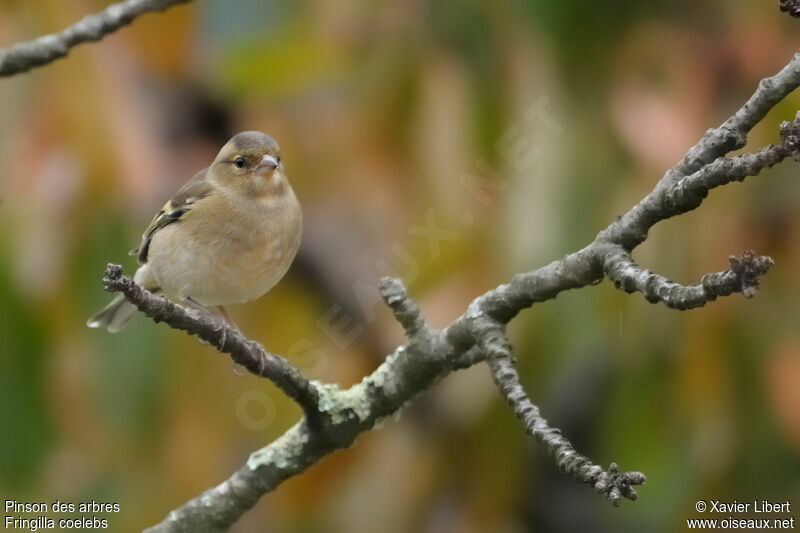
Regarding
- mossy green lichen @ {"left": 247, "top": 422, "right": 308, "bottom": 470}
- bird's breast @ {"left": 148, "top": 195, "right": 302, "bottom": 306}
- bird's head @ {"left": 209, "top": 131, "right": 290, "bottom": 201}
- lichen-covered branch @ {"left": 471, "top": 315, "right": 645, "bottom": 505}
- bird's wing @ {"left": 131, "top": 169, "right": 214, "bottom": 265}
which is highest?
bird's wing @ {"left": 131, "top": 169, "right": 214, "bottom": 265}

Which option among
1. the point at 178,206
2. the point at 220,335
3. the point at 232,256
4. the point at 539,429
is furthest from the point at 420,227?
the point at 539,429

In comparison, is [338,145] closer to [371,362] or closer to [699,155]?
[371,362]

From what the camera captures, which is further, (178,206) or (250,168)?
(178,206)

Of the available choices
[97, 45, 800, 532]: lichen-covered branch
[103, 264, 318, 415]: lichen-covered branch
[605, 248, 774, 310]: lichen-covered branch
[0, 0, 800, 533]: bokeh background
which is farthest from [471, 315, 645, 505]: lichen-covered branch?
[0, 0, 800, 533]: bokeh background

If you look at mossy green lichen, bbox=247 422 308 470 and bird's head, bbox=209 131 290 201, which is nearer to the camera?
bird's head, bbox=209 131 290 201

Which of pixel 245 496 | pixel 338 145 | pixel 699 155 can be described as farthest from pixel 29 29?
pixel 699 155

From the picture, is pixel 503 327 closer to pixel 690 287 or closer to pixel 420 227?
pixel 690 287

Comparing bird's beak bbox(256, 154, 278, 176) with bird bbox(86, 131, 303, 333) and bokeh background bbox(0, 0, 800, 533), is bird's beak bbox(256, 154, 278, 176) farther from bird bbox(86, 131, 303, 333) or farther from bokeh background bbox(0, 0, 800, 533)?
bokeh background bbox(0, 0, 800, 533)
